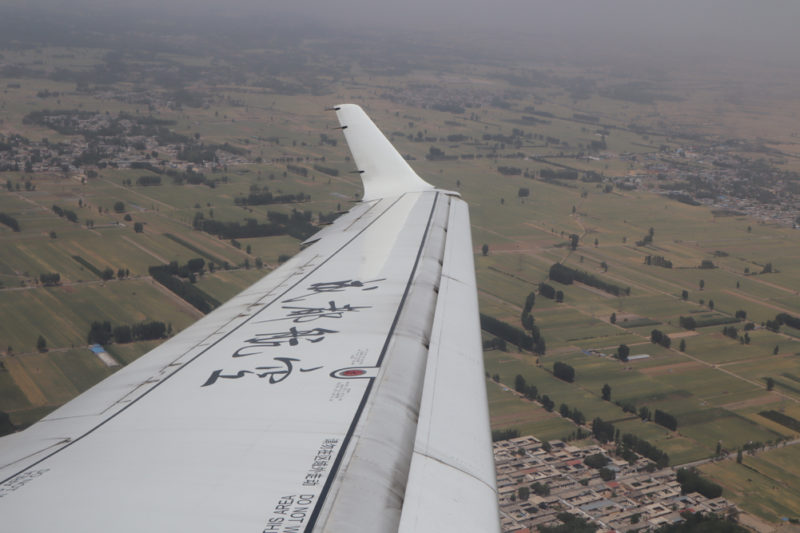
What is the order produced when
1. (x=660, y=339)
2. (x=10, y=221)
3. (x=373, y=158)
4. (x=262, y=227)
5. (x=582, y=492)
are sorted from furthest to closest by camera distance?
(x=262, y=227)
(x=10, y=221)
(x=660, y=339)
(x=582, y=492)
(x=373, y=158)

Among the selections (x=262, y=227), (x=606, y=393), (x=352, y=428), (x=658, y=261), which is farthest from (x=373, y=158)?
(x=658, y=261)

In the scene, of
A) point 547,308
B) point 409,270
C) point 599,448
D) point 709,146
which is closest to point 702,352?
point 547,308

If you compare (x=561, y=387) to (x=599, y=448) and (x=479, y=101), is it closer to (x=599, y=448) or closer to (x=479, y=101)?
(x=599, y=448)

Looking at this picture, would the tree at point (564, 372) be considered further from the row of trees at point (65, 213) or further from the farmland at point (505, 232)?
the row of trees at point (65, 213)

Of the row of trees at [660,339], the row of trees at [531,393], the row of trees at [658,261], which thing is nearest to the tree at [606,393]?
the row of trees at [531,393]

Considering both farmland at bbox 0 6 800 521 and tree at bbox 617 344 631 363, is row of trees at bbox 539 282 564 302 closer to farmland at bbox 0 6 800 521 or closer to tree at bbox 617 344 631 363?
farmland at bbox 0 6 800 521

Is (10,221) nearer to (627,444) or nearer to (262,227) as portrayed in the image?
(262,227)
